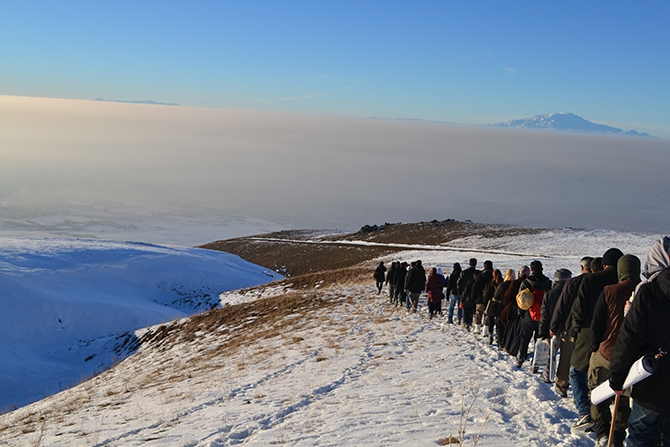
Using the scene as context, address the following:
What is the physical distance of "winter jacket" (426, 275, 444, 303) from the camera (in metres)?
16.2

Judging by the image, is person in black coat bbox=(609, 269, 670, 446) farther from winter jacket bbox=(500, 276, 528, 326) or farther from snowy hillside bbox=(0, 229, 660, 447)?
winter jacket bbox=(500, 276, 528, 326)

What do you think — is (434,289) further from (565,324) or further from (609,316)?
(609,316)

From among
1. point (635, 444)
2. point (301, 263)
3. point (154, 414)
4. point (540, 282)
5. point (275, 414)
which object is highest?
point (540, 282)

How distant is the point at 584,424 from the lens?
6.18m

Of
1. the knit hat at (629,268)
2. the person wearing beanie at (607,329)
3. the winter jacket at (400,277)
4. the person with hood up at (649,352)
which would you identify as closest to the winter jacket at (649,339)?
the person with hood up at (649,352)

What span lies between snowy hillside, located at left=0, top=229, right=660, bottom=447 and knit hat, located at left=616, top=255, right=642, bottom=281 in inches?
84.7

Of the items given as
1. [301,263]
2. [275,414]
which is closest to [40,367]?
[275,414]

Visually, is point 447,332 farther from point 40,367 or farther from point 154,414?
point 40,367

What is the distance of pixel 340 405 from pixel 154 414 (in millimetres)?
3759

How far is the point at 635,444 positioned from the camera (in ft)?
15.8

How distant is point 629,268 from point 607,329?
76 centimetres

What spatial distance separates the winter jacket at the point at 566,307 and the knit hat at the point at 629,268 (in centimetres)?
128

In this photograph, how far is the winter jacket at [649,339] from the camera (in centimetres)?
434

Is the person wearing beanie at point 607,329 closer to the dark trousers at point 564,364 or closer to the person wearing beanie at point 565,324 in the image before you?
the person wearing beanie at point 565,324
